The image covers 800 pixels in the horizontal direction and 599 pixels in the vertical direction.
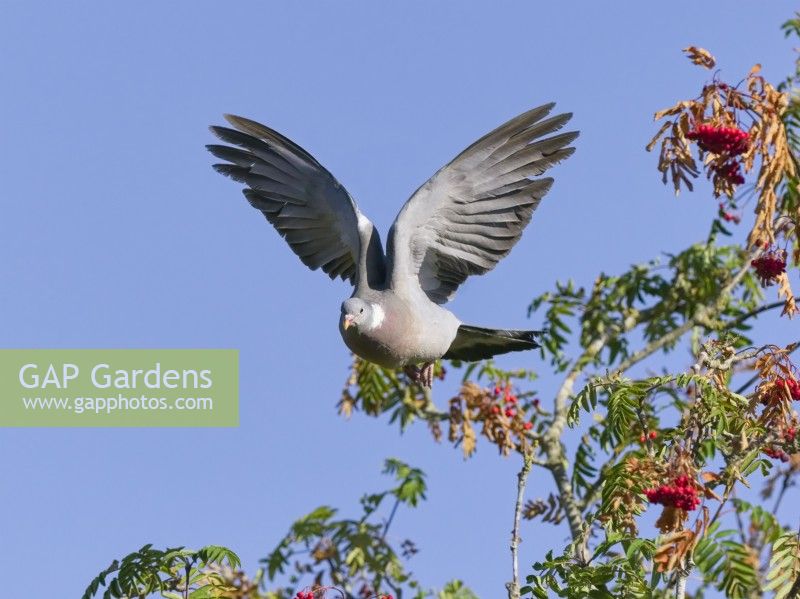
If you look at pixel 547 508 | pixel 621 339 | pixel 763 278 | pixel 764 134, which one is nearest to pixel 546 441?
pixel 547 508

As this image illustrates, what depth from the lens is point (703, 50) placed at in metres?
5.77

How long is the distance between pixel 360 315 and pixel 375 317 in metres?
0.09

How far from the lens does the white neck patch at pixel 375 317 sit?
606 cm

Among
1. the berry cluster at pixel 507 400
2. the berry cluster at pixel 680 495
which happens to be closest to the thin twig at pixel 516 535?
the berry cluster at pixel 680 495

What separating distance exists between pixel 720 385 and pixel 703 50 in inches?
71.8

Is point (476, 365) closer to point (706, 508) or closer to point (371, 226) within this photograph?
point (371, 226)

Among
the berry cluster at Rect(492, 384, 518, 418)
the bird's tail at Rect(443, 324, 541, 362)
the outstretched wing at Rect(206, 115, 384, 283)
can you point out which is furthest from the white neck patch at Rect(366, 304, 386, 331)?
the berry cluster at Rect(492, 384, 518, 418)

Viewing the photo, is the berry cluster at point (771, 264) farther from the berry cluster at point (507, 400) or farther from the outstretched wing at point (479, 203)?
the berry cluster at point (507, 400)

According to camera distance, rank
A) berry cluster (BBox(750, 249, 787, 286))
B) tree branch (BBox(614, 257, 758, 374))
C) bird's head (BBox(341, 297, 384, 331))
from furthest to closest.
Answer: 1. tree branch (BBox(614, 257, 758, 374))
2. bird's head (BBox(341, 297, 384, 331))
3. berry cluster (BBox(750, 249, 787, 286))

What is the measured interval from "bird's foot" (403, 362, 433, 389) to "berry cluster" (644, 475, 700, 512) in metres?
2.66

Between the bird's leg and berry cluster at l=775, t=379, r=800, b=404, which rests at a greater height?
the bird's leg

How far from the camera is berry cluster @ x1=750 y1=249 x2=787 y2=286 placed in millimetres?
5547

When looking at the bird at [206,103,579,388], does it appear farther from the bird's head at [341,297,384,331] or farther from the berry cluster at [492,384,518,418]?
the berry cluster at [492,384,518,418]

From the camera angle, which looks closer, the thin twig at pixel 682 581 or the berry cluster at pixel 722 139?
the thin twig at pixel 682 581
